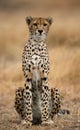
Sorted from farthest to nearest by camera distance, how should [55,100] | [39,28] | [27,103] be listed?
[55,100] → [27,103] → [39,28]

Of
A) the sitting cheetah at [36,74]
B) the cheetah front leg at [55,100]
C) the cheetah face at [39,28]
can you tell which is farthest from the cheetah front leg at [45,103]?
the cheetah face at [39,28]

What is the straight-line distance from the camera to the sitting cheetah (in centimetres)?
1109

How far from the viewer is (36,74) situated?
11.1 meters

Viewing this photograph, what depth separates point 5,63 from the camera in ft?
56.0

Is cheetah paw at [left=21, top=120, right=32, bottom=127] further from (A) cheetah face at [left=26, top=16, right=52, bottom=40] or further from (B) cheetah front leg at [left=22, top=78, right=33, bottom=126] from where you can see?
(A) cheetah face at [left=26, top=16, right=52, bottom=40]

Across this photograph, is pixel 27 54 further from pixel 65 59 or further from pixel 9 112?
pixel 65 59

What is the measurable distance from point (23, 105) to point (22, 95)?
0.47ft

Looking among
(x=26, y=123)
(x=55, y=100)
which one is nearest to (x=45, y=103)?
(x=55, y=100)

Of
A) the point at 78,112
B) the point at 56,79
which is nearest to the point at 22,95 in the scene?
the point at 78,112

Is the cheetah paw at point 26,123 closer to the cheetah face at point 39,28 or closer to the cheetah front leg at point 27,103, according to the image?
the cheetah front leg at point 27,103

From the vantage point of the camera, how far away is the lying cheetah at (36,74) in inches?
436

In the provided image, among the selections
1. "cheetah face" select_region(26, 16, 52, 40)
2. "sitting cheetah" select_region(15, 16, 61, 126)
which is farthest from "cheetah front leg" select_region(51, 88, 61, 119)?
"cheetah face" select_region(26, 16, 52, 40)

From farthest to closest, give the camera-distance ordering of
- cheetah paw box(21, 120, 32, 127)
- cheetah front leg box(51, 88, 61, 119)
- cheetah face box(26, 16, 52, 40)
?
cheetah front leg box(51, 88, 61, 119) < cheetah paw box(21, 120, 32, 127) < cheetah face box(26, 16, 52, 40)

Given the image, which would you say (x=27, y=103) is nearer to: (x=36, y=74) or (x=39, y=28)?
(x=36, y=74)
